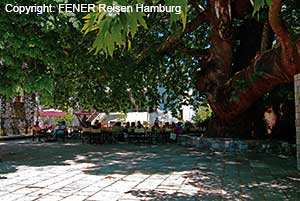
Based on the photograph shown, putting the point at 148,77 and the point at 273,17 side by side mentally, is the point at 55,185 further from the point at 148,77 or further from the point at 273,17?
the point at 148,77

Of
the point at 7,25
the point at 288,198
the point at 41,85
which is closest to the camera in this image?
the point at 288,198

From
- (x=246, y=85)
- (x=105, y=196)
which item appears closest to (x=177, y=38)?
(x=246, y=85)

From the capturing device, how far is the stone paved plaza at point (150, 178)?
603 cm

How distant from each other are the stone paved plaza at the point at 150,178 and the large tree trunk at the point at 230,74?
1.97m

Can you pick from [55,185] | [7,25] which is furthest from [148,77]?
[55,185]

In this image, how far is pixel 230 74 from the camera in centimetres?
1288

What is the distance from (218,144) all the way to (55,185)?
738cm

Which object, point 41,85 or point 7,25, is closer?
point 7,25

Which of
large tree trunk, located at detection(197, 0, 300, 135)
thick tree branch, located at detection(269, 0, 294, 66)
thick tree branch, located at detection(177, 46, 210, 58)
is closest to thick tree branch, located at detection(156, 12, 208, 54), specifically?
thick tree branch, located at detection(177, 46, 210, 58)

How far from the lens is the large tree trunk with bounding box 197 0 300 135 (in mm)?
9203

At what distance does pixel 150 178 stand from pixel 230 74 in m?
6.52

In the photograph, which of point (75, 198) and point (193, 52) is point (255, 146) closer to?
point (193, 52)

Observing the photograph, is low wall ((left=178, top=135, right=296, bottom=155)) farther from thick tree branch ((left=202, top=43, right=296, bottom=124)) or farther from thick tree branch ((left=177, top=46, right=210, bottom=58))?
thick tree branch ((left=177, top=46, right=210, bottom=58))

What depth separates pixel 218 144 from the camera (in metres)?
12.9
